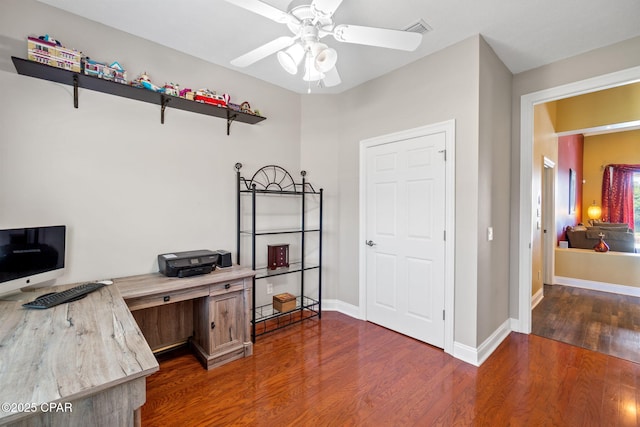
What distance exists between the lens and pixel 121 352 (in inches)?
42.7

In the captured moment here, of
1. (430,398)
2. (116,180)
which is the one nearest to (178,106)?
(116,180)

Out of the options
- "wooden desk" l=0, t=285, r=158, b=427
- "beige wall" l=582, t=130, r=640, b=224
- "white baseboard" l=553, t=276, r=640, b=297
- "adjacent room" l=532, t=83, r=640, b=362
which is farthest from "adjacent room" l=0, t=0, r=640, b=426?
"beige wall" l=582, t=130, r=640, b=224

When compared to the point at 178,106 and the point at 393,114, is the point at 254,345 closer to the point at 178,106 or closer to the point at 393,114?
the point at 178,106

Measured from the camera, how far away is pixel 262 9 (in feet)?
4.90

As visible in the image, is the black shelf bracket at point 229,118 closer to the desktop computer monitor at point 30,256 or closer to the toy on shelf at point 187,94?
the toy on shelf at point 187,94

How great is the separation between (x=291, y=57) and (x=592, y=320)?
164 inches

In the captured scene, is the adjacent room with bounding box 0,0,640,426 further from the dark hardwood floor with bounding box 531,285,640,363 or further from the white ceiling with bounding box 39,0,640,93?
the dark hardwood floor with bounding box 531,285,640,363

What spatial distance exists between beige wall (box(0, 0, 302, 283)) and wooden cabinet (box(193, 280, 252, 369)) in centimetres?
61


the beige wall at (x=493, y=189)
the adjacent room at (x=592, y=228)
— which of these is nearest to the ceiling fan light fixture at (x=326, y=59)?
the beige wall at (x=493, y=189)

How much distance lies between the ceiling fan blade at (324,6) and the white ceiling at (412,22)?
0.18 m

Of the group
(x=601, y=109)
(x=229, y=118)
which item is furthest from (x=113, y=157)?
(x=601, y=109)

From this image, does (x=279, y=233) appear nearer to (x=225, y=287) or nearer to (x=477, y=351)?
(x=225, y=287)

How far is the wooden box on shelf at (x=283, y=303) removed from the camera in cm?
307

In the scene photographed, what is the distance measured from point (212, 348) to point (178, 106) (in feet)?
6.86
